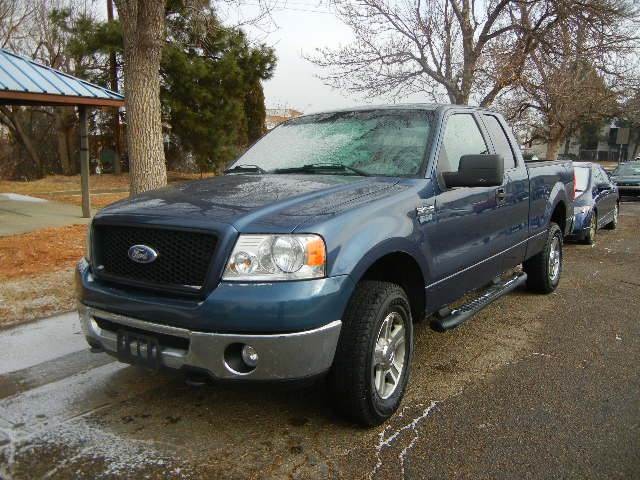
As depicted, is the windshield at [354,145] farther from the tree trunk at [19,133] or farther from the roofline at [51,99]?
the tree trunk at [19,133]

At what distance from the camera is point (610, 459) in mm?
2988

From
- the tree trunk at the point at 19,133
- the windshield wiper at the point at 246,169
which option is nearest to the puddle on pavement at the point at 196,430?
the windshield wiper at the point at 246,169

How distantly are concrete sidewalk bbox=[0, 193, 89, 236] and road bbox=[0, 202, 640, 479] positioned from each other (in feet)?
19.5

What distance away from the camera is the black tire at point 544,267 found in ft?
19.8

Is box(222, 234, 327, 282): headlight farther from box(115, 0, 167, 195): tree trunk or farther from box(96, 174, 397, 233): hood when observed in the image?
box(115, 0, 167, 195): tree trunk

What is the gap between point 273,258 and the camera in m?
2.84

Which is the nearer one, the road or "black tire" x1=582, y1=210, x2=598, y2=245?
the road

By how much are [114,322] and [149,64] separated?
5.05 meters

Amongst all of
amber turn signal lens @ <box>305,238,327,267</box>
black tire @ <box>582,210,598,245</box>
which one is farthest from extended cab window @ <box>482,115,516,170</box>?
black tire @ <box>582,210,598,245</box>

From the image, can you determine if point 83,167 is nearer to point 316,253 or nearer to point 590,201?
point 590,201

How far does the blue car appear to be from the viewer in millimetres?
9547

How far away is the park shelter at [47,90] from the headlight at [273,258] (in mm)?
8386

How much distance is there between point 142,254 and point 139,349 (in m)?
0.49

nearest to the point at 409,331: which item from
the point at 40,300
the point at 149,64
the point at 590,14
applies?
the point at 40,300
